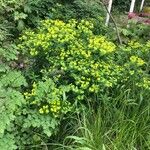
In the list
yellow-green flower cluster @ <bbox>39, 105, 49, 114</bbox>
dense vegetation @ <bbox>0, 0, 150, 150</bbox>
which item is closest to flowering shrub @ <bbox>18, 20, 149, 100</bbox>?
dense vegetation @ <bbox>0, 0, 150, 150</bbox>

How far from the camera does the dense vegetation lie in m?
3.47

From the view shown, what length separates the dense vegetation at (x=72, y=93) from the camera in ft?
11.4

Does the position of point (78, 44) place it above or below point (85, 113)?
above

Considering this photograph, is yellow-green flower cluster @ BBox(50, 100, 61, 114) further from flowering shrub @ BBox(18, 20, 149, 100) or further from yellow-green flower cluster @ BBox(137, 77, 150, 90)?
yellow-green flower cluster @ BBox(137, 77, 150, 90)

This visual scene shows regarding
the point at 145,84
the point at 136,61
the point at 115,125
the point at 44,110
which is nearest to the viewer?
the point at 44,110

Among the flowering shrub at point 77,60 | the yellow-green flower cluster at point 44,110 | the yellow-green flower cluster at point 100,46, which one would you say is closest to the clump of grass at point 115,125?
the flowering shrub at point 77,60

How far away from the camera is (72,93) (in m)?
3.84

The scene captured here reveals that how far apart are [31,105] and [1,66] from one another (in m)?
0.48

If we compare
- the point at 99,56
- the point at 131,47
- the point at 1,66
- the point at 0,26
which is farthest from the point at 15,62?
the point at 131,47

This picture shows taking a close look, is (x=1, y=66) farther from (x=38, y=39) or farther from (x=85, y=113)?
(x=85, y=113)

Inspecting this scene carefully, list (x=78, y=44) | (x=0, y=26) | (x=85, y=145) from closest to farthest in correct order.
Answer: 1. (x=85, y=145)
2. (x=78, y=44)
3. (x=0, y=26)

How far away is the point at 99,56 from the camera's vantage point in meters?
3.98

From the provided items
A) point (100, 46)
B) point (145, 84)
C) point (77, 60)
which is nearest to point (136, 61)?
point (145, 84)

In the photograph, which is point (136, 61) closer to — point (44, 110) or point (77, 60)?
point (77, 60)
